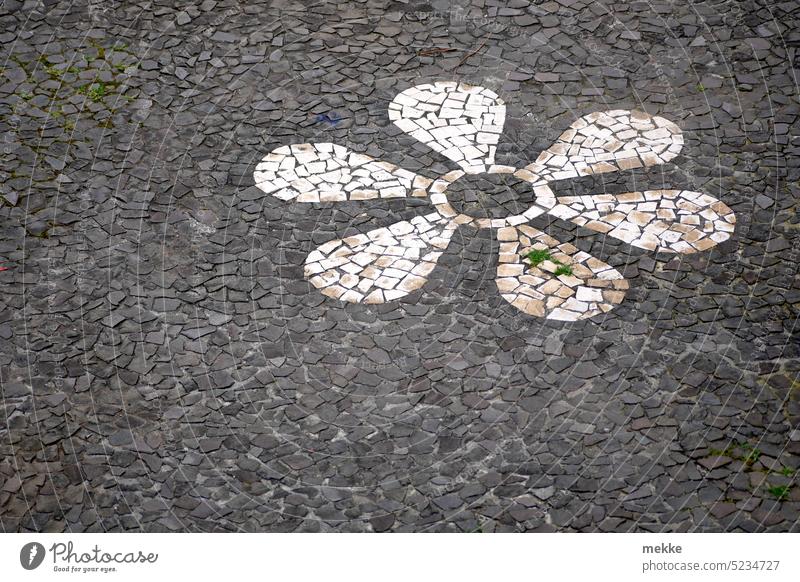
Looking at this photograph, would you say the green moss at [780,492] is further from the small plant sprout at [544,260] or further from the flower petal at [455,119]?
the flower petal at [455,119]

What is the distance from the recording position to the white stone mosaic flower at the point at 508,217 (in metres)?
6.91

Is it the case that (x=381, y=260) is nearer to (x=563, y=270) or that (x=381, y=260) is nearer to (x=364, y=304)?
(x=364, y=304)

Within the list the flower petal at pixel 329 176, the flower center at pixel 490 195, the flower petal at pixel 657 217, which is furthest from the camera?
the flower petal at pixel 329 176

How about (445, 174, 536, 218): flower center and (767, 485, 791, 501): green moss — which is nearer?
(767, 485, 791, 501): green moss

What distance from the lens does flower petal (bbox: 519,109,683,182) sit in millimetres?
7663

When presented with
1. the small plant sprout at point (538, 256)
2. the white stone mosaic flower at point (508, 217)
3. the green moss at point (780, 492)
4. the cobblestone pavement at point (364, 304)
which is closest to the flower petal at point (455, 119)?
the white stone mosaic flower at point (508, 217)

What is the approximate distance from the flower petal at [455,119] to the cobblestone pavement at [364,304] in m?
0.12

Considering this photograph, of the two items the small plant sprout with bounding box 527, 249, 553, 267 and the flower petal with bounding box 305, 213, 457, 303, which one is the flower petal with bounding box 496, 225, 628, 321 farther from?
the flower petal with bounding box 305, 213, 457, 303

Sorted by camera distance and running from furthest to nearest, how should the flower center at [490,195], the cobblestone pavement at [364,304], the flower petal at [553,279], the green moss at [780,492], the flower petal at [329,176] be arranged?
the flower petal at [329,176], the flower center at [490,195], the flower petal at [553,279], the cobblestone pavement at [364,304], the green moss at [780,492]

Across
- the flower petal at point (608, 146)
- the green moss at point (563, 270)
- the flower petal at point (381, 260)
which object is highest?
the flower petal at point (608, 146)

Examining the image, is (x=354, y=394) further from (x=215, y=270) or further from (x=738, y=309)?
(x=738, y=309)

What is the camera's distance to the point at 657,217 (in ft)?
24.0

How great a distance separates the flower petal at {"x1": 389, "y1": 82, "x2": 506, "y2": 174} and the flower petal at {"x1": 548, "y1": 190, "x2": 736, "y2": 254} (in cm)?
76

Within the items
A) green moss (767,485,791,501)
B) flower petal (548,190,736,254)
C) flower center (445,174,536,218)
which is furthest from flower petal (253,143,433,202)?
green moss (767,485,791,501)
